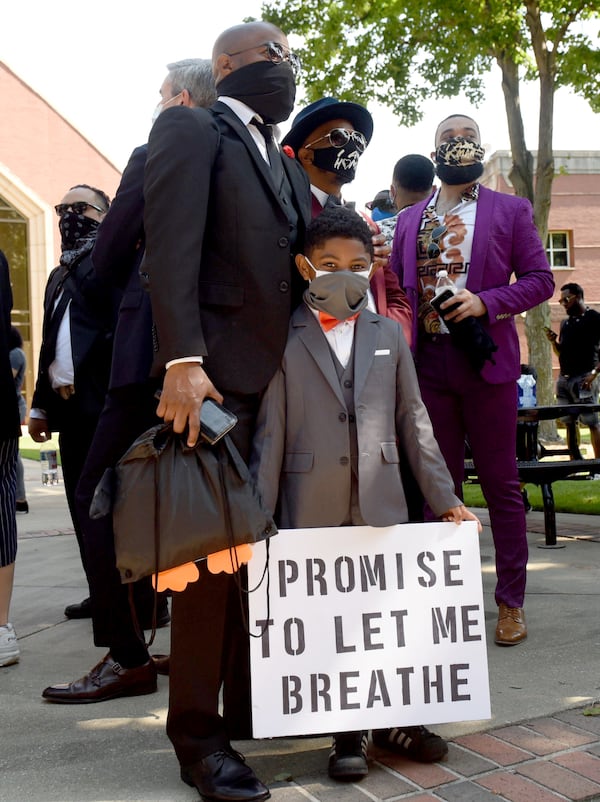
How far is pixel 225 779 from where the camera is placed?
2465mm

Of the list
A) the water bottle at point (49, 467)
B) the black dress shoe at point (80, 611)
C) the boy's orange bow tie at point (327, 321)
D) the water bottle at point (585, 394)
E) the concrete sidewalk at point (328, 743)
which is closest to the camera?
the concrete sidewalk at point (328, 743)

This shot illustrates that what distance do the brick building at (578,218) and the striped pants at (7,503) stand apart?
30123mm

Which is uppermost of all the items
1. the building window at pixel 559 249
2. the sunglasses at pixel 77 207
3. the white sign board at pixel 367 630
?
the building window at pixel 559 249

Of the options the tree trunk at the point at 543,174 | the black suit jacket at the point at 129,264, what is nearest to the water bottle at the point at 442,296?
the black suit jacket at the point at 129,264

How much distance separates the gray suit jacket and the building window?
1230 inches

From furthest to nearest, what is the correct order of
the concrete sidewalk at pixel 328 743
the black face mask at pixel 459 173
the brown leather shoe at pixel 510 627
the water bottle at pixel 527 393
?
the water bottle at pixel 527 393 < the black face mask at pixel 459 173 < the brown leather shoe at pixel 510 627 < the concrete sidewalk at pixel 328 743

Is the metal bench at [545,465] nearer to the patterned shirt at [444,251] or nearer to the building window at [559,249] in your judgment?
the patterned shirt at [444,251]

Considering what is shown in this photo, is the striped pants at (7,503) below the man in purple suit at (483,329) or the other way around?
below

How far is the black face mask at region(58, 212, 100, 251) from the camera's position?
14.0 ft

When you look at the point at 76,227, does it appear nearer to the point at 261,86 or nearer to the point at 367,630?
the point at 261,86

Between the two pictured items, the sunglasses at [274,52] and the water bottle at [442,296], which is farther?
the water bottle at [442,296]

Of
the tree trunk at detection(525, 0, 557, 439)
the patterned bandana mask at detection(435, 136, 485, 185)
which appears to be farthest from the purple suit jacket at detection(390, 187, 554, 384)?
the tree trunk at detection(525, 0, 557, 439)

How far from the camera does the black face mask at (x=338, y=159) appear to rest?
128 inches

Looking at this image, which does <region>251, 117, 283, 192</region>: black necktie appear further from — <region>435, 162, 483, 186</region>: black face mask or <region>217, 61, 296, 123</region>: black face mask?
<region>435, 162, 483, 186</region>: black face mask
